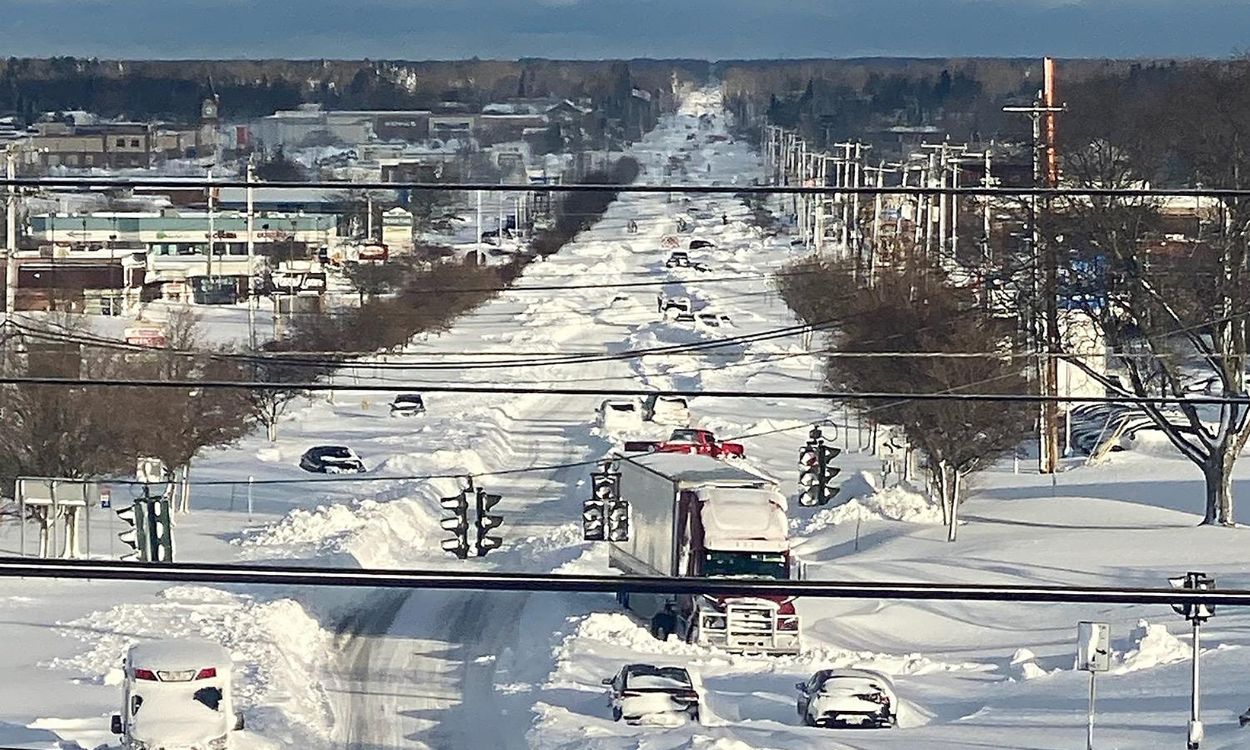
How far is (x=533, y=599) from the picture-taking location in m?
10.9

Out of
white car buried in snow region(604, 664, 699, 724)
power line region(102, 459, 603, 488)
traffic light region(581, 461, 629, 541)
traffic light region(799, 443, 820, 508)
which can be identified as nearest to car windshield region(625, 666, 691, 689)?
white car buried in snow region(604, 664, 699, 724)

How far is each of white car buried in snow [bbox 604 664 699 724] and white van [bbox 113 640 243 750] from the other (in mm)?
1618

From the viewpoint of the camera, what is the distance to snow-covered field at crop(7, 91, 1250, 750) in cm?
750

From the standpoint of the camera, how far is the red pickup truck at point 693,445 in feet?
47.0

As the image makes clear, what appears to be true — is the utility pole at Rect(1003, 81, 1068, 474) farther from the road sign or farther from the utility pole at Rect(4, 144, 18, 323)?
the utility pole at Rect(4, 144, 18, 323)

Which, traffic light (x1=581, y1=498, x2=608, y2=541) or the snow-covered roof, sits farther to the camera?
the snow-covered roof

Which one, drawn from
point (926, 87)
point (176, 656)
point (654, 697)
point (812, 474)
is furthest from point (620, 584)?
point (926, 87)

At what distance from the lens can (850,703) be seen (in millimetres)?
7367

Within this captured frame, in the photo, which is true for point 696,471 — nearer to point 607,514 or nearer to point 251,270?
point 607,514

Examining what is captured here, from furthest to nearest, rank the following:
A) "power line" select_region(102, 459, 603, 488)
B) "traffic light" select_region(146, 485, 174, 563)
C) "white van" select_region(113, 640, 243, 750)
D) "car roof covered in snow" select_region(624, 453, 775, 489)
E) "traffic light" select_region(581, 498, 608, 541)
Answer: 1. "power line" select_region(102, 459, 603, 488)
2. "car roof covered in snow" select_region(624, 453, 775, 489)
3. "traffic light" select_region(581, 498, 608, 541)
4. "traffic light" select_region(146, 485, 174, 563)
5. "white van" select_region(113, 640, 243, 750)

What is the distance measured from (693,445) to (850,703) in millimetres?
7365

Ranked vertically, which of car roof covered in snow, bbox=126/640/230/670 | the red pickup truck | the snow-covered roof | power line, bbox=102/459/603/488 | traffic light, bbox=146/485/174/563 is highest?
traffic light, bbox=146/485/174/563

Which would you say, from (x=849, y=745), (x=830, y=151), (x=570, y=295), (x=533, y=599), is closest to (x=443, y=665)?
(x=533, y=599)

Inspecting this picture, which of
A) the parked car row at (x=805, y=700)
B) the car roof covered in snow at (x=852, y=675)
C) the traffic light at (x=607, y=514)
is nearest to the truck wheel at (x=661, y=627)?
the traffic light at (x=607, y=514)
